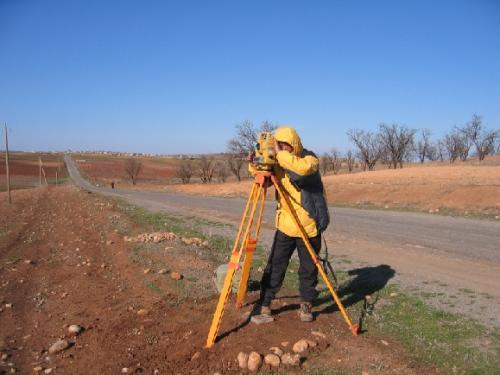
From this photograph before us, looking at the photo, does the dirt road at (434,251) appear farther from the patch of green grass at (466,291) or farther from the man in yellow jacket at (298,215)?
the man in yellow jacket at (298,215)

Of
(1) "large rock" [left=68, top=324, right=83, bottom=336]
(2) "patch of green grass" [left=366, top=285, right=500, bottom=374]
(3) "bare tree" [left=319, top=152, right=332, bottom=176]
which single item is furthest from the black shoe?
(3) "bare tree" [left=319, top=152, right=332, bottom=176]

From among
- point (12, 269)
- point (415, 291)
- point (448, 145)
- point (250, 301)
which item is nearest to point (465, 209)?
point (415, 291)

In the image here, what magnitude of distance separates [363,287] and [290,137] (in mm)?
3111

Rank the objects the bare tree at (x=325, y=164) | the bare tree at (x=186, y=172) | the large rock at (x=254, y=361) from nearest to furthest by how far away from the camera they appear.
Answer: the large rock at (x=254, y=361) < the bare tree at (x=325, y=164) < the bare tree at (x=186, y=172)

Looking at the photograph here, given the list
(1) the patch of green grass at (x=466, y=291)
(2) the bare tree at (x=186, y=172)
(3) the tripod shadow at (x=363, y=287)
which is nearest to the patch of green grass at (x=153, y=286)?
(3) the tripod shadow at (x=363, y=287)

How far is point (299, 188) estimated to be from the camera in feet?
15.6

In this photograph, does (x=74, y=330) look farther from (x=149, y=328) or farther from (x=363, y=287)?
(x=363, y=287)

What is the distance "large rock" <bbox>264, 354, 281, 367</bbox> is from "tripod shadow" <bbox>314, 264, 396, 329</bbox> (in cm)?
129

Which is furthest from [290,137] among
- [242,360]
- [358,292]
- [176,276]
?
[176,276]

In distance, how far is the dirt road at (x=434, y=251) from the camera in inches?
242

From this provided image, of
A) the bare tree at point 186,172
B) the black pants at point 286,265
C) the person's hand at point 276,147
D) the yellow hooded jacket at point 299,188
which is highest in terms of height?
the person's hand at point 276,147

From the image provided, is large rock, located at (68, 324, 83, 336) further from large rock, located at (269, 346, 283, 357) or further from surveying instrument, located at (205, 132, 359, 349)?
large rock, located at (269, 346, 283, 357)

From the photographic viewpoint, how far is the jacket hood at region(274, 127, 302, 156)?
14.8ft

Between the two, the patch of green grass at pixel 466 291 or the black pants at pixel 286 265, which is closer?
the black pants at pixel 286 265
